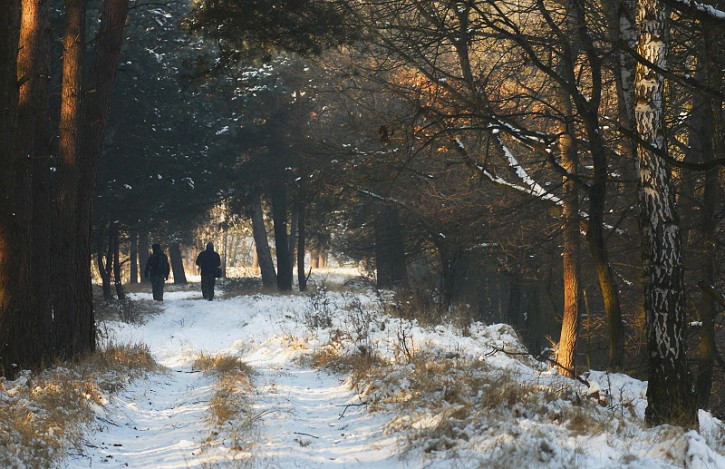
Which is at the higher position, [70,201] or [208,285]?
[70,201]

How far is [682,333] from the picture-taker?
6.71 m

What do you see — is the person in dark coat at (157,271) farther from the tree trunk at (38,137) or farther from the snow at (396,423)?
the tree trunk at (38,137)

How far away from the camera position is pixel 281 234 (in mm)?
33094

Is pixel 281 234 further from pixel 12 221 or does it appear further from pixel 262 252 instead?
pixel 12 221

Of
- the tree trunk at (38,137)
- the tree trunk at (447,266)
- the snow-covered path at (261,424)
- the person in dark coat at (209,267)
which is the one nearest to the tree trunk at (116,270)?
the person in dark coat at (209,267)

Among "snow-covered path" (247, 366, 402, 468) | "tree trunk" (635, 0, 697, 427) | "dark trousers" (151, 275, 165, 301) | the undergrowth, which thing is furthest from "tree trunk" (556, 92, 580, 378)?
"dark trousers" (151, 275, 165, 301)

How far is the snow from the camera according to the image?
19.0ft

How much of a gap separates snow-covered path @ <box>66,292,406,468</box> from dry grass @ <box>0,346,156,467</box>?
0.70ft

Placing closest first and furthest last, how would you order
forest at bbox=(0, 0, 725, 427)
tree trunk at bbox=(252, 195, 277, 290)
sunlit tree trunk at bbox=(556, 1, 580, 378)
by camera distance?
forest at bbox=(0, 0, 725, 427) → sunlit tree trunk at bbox=(556, 1, 580, 378) → tree trunk at bbox=(252, 195, 277, 290)

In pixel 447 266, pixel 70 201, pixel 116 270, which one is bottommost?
pixel 447 266

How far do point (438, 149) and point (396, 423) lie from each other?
883cm

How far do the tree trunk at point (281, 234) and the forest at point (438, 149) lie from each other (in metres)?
1.72

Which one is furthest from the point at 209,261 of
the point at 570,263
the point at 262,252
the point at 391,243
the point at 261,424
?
the point at 261,424

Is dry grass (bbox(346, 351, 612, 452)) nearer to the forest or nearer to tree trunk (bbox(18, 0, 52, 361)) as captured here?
the forest
